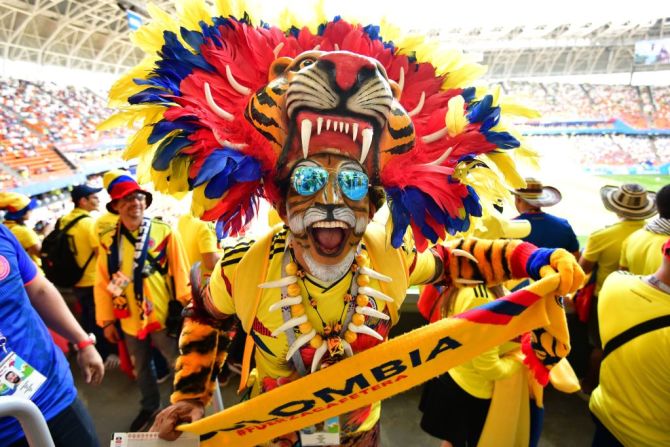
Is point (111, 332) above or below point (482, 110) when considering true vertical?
below

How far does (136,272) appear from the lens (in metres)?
2.24

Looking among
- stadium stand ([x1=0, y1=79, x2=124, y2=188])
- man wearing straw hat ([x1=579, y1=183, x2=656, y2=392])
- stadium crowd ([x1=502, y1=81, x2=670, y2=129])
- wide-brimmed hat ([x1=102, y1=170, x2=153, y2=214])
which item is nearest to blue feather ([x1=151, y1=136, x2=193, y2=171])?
wide-brimmed hat ([x1=102, y1=170, x2=153, y2=214])

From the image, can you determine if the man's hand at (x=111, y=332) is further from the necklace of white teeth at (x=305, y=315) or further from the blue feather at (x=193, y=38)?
the blue feather at (x=193, y=38)

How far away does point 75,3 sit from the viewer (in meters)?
17.0

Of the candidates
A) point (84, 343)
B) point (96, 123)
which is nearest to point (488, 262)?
point (84, 343)

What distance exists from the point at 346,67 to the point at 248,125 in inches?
12.5

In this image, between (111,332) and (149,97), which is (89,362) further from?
(149,97)

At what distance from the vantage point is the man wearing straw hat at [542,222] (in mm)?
2521

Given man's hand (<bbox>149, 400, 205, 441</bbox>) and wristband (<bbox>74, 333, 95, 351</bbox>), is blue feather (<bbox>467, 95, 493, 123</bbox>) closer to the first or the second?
man's hand (<bbox>149, 400, 205, 441</bbox>)

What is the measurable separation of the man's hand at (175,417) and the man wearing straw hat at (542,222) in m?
2.13

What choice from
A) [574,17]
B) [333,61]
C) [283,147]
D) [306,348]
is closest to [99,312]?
[306,348]

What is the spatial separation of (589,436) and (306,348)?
7.26 ft

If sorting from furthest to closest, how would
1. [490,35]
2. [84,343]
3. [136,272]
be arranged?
[490,35] < [136,272] < [84,343]

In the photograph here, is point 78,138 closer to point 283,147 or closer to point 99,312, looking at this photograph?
point 99,312
